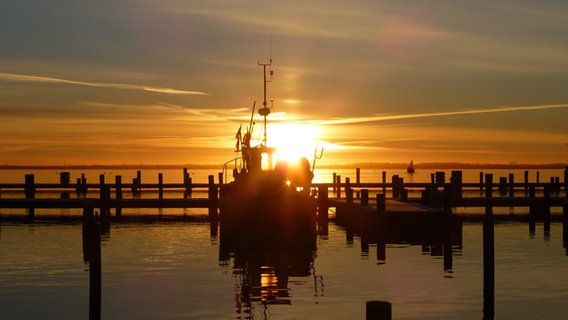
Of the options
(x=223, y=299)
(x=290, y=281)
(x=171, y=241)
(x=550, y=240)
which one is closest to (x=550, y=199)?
(x=550, y=240)

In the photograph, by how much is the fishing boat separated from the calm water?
160 cm

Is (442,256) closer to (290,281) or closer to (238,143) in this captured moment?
(290,281)

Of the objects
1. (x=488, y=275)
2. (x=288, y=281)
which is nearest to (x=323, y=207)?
(x=288, y=281)

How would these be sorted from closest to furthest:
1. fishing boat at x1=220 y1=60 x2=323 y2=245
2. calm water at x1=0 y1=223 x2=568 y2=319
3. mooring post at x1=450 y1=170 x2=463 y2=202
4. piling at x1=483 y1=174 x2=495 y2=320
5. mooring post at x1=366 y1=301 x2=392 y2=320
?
mooring post at x1=366 y1=301 x2=392 y2=320
piling at x1=483 y1=174 x2=495 y2=320
calm water at x1=0 y1=223 x2=568 y2=319
fishing boat at x1=220 y1=60 x2=323 y2=245
mooring post at x1=450 y1=170 x2=463 y2=202

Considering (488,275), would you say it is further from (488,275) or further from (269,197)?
(269,197)

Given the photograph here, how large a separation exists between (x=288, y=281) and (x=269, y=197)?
10035mm

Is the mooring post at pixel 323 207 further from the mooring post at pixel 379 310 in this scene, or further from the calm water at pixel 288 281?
the mooring post at pixel 379 310

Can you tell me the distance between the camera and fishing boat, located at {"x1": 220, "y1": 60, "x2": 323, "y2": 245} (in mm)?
39500

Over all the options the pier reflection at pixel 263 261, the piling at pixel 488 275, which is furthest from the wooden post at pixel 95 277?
the piling at pixel 488 275

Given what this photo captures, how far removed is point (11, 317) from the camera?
23609 mm

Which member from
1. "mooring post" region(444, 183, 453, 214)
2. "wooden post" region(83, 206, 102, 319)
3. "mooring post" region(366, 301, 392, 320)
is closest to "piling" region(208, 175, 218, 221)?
"mooring post" region(444, 183, 453, 214)

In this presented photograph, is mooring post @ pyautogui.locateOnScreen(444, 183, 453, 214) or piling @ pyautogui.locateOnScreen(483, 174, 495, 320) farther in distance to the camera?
mooring post @ pyautogui.locateOnScreen(444, 183, 453, 214)

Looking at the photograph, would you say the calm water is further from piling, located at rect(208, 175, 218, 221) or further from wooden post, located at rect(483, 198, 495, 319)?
piling, located at rect(208, 175, 218, 221)

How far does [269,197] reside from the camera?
39.6 meters
